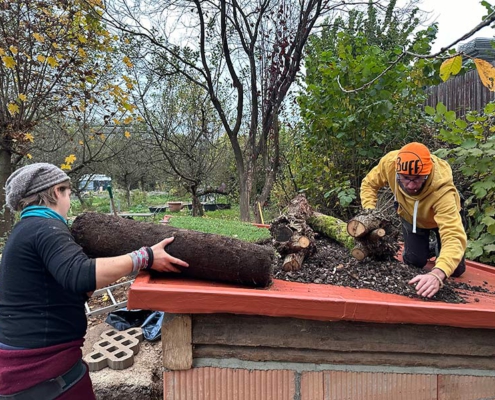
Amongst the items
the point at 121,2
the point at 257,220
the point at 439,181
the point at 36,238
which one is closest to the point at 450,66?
the point at 439,181

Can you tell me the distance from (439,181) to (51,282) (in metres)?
2.56

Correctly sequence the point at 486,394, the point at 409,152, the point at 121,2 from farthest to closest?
the point at 121,2, the point at 409,152, the point at 486,394

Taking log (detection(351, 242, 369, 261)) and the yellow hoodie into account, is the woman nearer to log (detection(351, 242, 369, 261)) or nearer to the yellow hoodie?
log (detection(351, 242, 369, 261))

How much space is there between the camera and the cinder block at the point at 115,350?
2482mm

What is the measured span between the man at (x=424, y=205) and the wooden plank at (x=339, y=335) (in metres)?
0.26

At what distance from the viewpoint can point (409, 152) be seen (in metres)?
2.44

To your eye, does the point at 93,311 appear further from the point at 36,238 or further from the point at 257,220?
the point at 257,220

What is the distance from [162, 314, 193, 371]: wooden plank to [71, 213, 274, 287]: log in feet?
1.06

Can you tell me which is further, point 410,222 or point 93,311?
point 93,311

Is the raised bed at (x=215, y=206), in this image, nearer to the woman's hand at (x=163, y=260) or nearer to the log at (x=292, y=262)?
the log at (x=292, y=262)

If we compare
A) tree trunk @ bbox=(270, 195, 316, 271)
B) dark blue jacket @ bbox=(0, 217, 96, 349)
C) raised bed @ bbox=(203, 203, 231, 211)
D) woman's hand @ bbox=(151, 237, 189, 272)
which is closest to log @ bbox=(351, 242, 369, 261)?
tree trunk @ bbox=(270, 195, 316, 271)

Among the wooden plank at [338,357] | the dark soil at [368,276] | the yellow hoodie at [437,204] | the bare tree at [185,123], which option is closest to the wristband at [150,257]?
the wooden plank at [338,357]

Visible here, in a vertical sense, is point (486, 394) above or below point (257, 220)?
below

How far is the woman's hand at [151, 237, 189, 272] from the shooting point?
189cm
